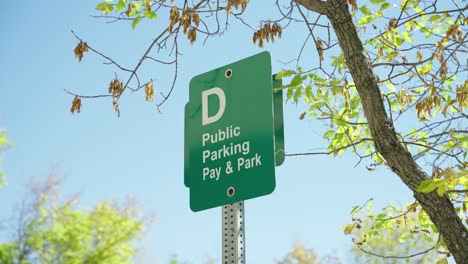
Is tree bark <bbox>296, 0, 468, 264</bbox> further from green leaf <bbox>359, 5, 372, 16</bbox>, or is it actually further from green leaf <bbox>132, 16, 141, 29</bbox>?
green leaf <bbox>132, 16, 141, 29</bbox>

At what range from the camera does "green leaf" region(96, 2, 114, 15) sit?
512 cm

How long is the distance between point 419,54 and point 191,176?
2787mm

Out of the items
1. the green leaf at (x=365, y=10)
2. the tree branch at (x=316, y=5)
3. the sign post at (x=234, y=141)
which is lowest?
the sign post at (x=234, y=141)

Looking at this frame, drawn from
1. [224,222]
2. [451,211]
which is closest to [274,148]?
[224,222]

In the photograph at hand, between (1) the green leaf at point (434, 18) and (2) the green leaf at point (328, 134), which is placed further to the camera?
(2) the green leaf at point (328, 134)

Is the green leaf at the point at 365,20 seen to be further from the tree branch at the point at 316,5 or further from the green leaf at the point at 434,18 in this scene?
the tree branch at the point at 316,5

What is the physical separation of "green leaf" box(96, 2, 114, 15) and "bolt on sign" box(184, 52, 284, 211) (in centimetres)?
147

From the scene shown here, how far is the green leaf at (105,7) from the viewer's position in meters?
5.12

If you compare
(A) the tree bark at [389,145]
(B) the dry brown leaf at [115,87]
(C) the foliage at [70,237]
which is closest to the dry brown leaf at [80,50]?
(B) the dry brown leaf at [115,87]

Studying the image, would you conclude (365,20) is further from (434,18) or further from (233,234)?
(233,234)

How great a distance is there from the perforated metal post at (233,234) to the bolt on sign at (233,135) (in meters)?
0.05

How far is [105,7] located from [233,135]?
6.35ft

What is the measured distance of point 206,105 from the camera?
3912mm

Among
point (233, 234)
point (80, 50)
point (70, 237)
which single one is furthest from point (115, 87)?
point (70, 237)
